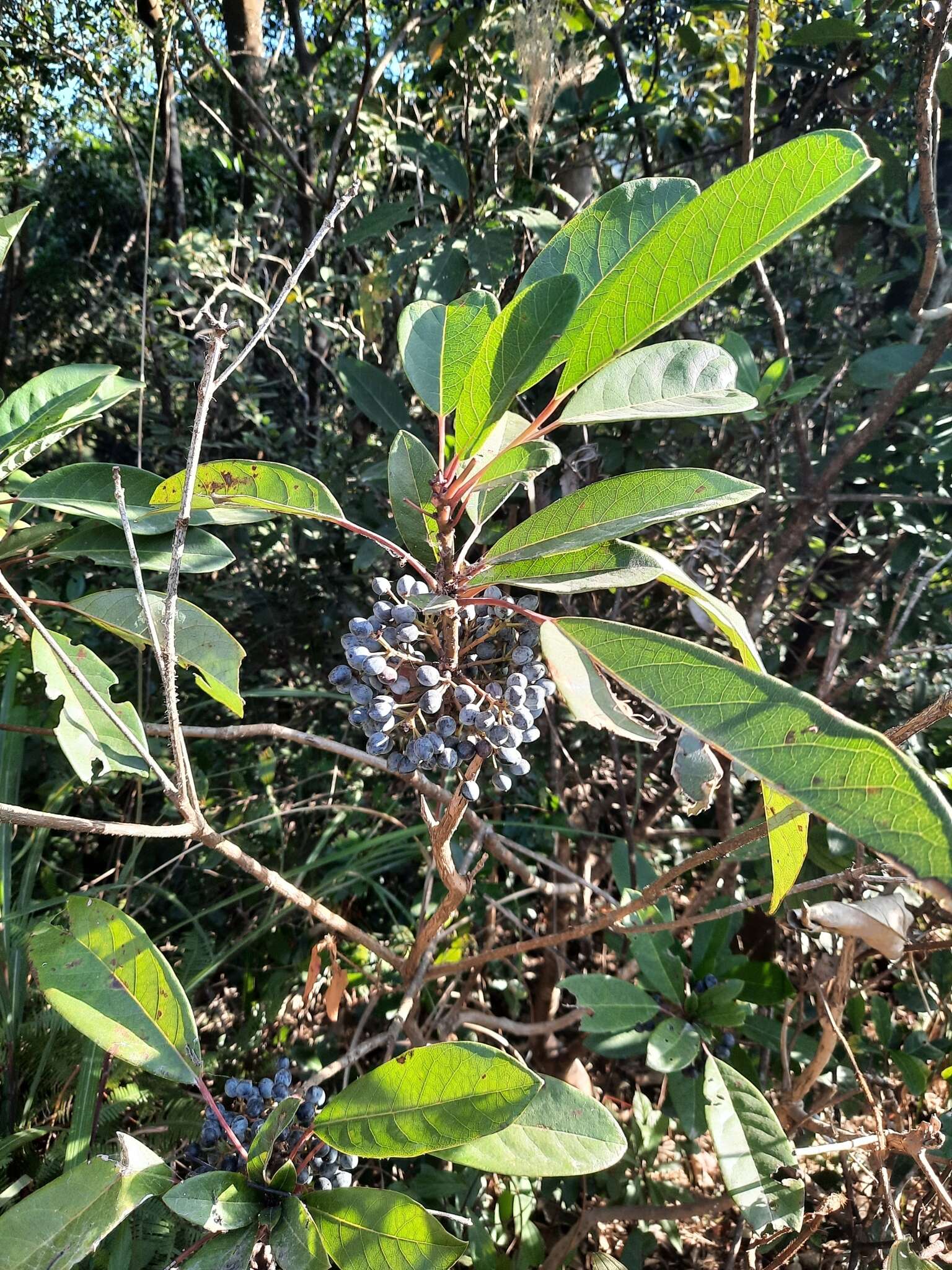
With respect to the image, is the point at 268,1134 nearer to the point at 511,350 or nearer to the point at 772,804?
the point at 772,804

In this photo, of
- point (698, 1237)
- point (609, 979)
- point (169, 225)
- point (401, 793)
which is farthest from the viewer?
point (169, 225)

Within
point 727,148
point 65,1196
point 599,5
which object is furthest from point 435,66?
point 65,1196

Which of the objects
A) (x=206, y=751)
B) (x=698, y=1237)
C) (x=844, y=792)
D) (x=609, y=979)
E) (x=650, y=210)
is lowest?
(x=698, y=1237)

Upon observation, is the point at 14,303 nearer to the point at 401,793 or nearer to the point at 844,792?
the point at 401,793

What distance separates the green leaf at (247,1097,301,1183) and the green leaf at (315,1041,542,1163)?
49 millimetres

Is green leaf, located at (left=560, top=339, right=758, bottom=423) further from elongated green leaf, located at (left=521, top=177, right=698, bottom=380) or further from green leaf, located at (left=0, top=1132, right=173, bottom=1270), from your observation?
green leaf, located at (left=0, top=1132, right=173, bottom=1270)

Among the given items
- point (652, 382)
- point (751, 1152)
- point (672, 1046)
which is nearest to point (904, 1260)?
point (751, 1152)

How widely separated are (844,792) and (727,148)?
1.80 metres

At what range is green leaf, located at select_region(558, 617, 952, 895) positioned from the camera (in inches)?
16.9

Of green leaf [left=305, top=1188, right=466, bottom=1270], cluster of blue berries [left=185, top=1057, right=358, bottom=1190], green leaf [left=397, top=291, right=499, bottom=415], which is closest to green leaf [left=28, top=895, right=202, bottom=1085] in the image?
cluster of blue berries [left=185, top=1057, right=358, bottom=1190]

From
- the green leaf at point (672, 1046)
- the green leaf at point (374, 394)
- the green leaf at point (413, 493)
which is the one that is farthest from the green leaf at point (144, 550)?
the green leaf at point (672, 1046)

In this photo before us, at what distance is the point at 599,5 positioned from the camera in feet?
5.81

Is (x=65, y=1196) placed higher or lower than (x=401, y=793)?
higher

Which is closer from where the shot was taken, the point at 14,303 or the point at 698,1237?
the point at 698,1237
